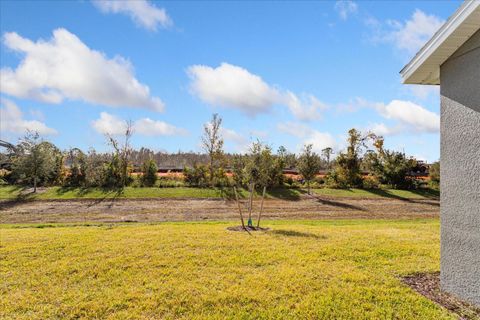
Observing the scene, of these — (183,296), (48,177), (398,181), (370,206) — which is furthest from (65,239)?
(398,181)

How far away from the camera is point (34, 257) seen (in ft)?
22.1

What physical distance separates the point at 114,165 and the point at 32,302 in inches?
867

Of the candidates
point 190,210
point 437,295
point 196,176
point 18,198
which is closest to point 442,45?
point 437,295

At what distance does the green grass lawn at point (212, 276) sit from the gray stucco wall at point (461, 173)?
0.70 m

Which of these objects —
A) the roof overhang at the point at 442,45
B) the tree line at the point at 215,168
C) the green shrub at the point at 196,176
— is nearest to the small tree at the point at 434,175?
the tree line at the point at 215,168

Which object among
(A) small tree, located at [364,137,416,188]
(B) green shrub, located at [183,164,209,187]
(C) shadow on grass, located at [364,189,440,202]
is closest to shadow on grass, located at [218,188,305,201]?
(B) green shrub, located at [183,164,209,187]

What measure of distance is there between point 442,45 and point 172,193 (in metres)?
19.9

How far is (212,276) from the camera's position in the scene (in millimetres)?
5598

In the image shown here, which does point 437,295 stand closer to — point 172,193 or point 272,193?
point 272,193

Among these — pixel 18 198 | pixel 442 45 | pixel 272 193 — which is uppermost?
pixel 442 45

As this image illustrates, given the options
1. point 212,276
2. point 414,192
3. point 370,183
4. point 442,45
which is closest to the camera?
point 442,45

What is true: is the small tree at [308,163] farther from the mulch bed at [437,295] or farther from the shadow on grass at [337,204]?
the mulch bed at [437,295]

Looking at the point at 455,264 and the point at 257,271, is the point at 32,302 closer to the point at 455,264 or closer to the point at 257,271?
the point at 257,271

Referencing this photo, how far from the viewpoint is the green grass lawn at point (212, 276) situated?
4418 mm
